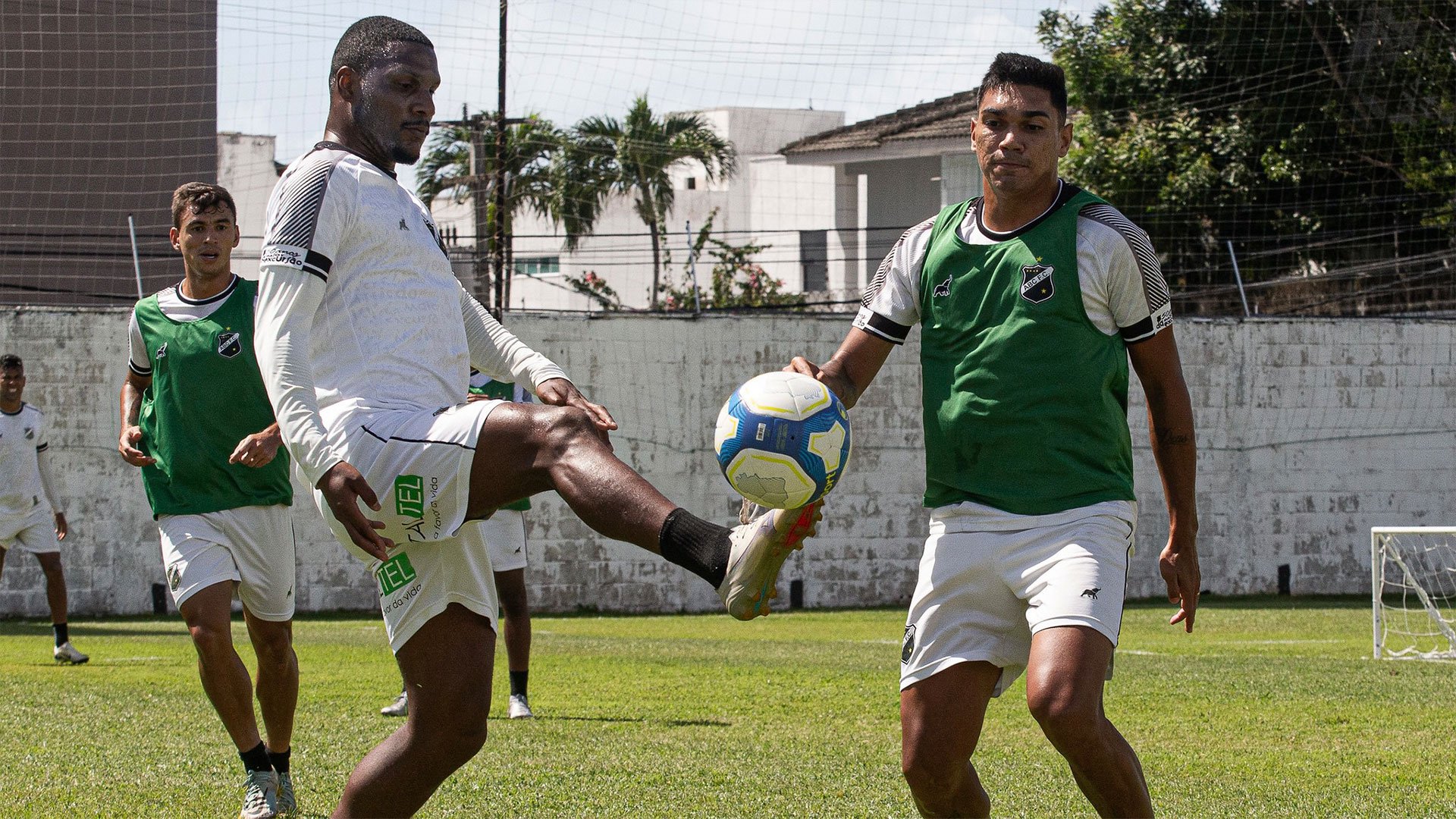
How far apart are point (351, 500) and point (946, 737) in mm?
1760

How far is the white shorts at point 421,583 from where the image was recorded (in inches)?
160

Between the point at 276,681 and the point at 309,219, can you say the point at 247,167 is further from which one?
the point at 309,219

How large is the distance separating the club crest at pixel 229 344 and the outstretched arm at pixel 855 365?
2799mm

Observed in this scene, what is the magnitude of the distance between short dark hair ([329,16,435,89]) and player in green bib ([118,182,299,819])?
7.26 feet

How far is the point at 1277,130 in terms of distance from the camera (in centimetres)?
2262

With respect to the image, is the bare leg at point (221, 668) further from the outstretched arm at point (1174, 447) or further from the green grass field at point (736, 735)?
the outstretched arm at point (1174, 447)

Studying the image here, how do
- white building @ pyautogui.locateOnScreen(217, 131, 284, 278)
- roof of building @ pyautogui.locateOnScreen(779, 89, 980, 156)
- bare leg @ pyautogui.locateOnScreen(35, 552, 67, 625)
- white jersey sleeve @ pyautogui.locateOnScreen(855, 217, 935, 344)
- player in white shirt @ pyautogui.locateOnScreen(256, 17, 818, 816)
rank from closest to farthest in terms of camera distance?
player in white shirt @ pyautogui.locateOnScreen(256, 17, 818, 816) → white jersey sleeve @ pyautogui.locateOnScreen(855, 217, 935, 344) → bare leg @ pyautogui.locateOnScreen(35, 552, 67, 625) → roof of building @ pyautogui.locateOnScreen(779, 89, 980, 156) → white building @ pyautogui.locateOnScreen(217, 131, 284, 278)

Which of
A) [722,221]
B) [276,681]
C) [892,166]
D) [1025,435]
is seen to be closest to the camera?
[1025,435]

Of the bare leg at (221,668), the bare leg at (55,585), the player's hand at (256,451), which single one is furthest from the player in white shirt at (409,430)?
the bare leg at (55,585)

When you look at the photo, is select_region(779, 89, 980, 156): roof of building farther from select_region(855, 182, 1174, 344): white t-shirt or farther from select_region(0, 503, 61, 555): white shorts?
select_region(855, 182, 1174, 344): white t-shirt

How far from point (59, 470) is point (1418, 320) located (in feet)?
56.6

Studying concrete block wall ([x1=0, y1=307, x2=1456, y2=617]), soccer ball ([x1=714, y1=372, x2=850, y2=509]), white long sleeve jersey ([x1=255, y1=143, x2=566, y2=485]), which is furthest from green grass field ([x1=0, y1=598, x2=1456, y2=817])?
concrete block wall ([x1=0, y1=307, x2=1456, y2=617])

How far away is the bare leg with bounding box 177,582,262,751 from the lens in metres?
5.78

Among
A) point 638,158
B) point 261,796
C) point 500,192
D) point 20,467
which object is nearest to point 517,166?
point 638,158
